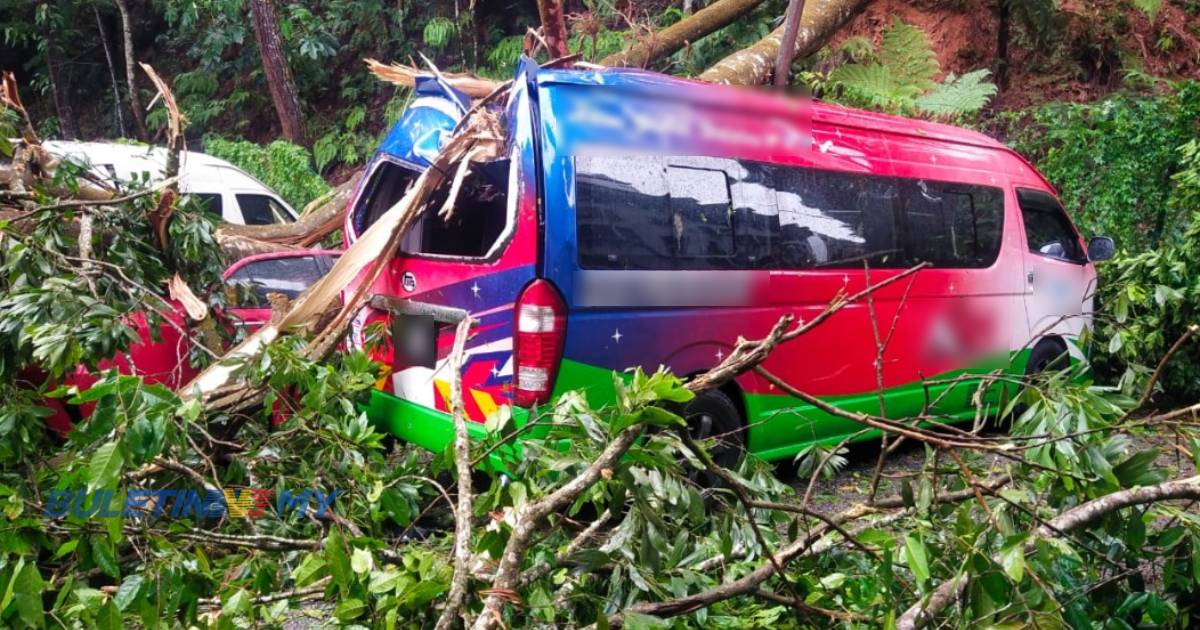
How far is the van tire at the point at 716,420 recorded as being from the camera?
4523 millimetres

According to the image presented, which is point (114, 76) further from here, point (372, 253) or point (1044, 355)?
point (1044, 355)

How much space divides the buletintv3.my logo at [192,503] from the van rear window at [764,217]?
1609 mm

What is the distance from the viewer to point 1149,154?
7852mm

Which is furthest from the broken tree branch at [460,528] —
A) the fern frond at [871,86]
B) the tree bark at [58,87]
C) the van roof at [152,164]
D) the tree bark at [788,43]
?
the tree bark at [58,87]

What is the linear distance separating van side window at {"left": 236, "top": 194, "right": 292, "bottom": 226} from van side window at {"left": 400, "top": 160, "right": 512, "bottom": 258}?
216 inches

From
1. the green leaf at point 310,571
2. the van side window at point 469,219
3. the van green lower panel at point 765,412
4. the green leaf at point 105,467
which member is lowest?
the van green lower panel at point 765,412

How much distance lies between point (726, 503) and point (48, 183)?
13.9ft

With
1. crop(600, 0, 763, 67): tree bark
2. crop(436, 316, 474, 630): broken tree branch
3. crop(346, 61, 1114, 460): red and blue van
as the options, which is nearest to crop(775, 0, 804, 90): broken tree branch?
crop(600, 0, 763, 67): tree bark

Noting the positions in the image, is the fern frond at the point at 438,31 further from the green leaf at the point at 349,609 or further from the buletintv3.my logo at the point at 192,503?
the green leaf at the point at 349,609

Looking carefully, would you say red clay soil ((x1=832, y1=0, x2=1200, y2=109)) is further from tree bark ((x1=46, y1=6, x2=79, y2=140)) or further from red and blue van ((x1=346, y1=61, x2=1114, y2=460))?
tree bark ((x1=46, y1=6, x2=79, y2=140))

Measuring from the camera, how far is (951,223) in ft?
19.0

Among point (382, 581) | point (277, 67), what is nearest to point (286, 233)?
point (382, 581)

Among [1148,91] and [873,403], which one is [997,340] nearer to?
[873,403]

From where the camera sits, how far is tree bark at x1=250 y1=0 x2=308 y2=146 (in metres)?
14.9
